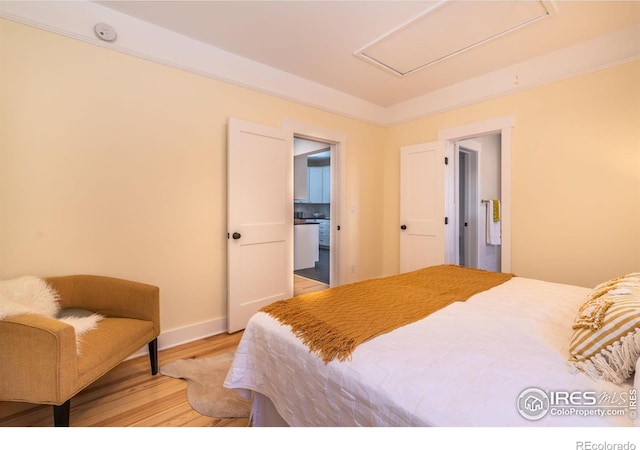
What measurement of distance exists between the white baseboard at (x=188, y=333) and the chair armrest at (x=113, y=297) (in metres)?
0.51

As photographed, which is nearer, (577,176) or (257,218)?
(577,176)

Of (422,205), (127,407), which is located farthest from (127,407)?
(422,205)

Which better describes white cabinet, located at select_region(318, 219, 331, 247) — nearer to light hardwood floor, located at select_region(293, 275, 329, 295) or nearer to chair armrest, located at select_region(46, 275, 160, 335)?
light hardwood floor, located at select_region(293, 275, 329, 295)

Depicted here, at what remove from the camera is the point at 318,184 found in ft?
24.7

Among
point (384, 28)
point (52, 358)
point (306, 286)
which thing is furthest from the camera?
point (306, 286)

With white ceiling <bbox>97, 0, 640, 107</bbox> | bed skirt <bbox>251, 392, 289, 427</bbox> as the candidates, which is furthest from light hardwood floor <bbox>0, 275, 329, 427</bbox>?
white ceiling <bbox>97, 0, 640, 107</bbox>

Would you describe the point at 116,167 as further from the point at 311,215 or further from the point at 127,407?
the point at 311,215

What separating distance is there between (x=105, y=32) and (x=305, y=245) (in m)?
4.02

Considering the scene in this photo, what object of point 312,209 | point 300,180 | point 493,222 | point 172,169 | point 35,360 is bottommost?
point 35,360

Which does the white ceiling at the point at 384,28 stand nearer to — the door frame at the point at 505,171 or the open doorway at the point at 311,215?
the door frame at the point at 505,171

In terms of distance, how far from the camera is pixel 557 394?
29.8 inches

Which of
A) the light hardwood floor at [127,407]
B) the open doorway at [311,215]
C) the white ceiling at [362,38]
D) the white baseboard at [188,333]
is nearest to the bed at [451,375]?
the light hardwood floor at [127,407]

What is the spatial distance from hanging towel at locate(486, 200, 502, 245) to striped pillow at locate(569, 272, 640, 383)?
11.5ft

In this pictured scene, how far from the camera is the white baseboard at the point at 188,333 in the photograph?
2.35m
